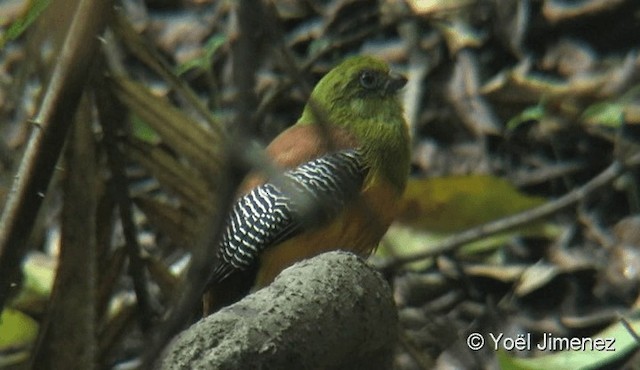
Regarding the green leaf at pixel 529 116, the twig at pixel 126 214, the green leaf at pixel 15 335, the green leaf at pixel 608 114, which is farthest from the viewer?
the green leaf at pixel 529 116

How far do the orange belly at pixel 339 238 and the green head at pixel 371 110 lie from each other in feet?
0.33

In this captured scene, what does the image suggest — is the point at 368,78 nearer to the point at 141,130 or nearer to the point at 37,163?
the point at 141,130

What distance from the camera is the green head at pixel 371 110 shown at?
396cm

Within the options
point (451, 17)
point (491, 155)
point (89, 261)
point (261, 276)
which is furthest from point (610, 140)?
point (89, 261)

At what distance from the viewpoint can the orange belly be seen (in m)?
3.71

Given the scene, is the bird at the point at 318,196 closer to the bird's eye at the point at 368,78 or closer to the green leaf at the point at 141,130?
the bird's eye at the point at 368,78

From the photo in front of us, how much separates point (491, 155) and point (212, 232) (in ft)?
14.0

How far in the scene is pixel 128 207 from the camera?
3.54 metres

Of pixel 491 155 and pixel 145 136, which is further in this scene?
pixel 491 155

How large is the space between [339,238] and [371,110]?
597 millimetres

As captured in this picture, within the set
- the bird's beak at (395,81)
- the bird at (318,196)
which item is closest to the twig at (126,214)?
the bird at (318,196)

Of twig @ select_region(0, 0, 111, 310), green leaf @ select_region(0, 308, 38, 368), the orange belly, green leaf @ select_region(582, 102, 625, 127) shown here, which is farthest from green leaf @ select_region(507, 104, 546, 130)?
twig @ select_region(0, 0, 111, 310)

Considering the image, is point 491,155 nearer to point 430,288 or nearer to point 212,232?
point 430,288

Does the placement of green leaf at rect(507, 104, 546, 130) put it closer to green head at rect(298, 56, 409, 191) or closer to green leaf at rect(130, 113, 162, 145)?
green head at rect(298, 56, 409, 191)
